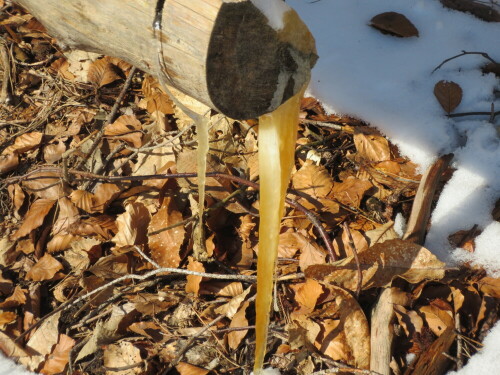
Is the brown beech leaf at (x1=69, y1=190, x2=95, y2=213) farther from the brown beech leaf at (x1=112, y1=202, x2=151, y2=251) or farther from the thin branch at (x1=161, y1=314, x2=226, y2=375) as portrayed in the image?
the thin branch at (x1=161, y1=314, x2=226, y2=375)

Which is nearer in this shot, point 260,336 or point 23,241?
point 260,336

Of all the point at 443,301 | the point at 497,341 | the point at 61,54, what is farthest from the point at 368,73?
the point at 61,54

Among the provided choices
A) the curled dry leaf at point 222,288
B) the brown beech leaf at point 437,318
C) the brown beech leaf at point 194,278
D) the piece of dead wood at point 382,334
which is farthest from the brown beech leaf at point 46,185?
the brown beech leaf at point 437,318

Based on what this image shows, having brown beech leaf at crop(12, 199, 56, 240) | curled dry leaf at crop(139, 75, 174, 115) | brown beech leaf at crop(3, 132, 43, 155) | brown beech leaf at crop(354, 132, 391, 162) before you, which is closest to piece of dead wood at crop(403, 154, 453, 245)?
brown beech leaf at crop(354, 132, 391, 162)

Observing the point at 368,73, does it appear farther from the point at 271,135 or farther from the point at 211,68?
the point at 211,68

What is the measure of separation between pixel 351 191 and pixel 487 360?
88 centimetres

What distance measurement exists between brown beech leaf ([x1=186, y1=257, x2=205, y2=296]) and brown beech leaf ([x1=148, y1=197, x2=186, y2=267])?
71mm

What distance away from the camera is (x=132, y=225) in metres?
2.37

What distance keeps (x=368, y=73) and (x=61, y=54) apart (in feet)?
6.45

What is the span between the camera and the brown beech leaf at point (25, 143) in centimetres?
281

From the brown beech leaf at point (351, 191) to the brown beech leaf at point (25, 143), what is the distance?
176 cm

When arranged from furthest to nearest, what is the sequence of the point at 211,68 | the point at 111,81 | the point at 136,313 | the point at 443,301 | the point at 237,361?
the point at 111,81, the point at 136,313, the point at 237,361, the point at 443,301, the point at 211,68

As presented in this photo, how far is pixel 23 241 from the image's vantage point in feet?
8.32

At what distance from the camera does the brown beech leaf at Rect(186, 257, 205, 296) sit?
219cm
